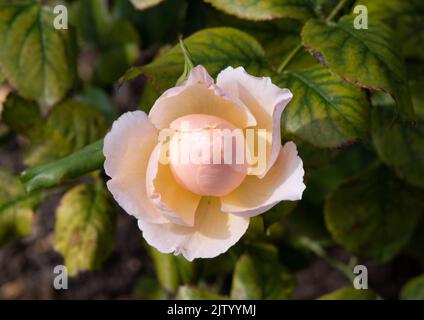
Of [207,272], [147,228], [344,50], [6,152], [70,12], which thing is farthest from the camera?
[6,152]

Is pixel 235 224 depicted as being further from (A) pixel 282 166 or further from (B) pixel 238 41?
(B) pixel 238 41

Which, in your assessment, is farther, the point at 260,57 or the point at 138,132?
the point at 260,57

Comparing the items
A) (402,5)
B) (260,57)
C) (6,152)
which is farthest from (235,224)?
(6,152)

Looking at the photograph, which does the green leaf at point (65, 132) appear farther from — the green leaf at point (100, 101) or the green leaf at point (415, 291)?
the green leaf at point (415, 291)

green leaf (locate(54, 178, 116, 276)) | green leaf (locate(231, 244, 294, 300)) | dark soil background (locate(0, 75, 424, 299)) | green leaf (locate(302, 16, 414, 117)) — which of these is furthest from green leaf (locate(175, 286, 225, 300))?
dark soil background (locate(0, 75, 424, 299))

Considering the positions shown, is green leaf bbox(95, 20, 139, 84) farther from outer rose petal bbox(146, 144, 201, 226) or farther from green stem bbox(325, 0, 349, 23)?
outer rose petal bbox(146, 144, 201, 226)
